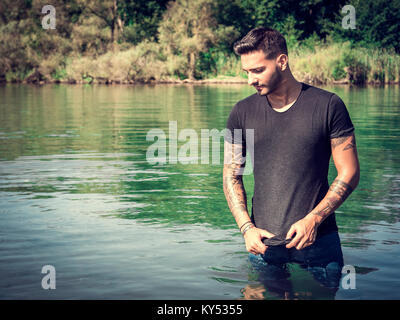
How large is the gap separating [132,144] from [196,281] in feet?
32.8

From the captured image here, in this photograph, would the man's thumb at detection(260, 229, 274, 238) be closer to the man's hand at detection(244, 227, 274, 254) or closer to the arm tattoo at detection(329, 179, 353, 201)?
the man's hand at detection(244, 227, 274, 254)

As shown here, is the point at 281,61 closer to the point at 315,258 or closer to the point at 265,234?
A: the point at 265,234

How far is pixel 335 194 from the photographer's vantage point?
4.41 metres

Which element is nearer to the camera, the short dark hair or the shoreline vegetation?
the short dark hair

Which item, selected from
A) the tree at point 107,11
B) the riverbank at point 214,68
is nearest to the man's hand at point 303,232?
the riverbank at point 214,68

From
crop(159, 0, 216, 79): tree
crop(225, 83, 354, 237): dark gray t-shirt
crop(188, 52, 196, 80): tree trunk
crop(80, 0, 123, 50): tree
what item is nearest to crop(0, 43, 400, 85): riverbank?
crop(188, 52, 196, 80): tree trunk

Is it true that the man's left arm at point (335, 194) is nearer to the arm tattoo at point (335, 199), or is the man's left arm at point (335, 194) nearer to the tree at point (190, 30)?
the arm tattoo at point (335, 199)

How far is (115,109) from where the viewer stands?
25250mm

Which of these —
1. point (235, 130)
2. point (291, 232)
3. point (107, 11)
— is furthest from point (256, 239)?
point (107, 11)

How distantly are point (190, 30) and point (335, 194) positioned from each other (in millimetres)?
48992

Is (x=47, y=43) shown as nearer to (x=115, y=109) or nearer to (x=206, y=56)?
(x=206, y=56)

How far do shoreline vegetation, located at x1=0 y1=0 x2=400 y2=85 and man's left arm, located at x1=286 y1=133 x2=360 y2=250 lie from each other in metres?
Result: 36.6

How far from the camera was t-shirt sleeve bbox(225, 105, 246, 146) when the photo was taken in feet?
15.1

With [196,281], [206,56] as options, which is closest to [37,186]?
[196,281]
